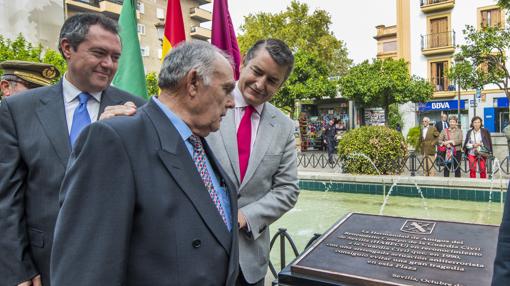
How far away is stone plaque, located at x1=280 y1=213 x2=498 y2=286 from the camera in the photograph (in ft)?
7.20

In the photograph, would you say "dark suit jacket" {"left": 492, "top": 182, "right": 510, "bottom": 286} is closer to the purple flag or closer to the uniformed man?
the purple flag

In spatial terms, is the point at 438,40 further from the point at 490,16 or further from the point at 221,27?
the point at 221,27

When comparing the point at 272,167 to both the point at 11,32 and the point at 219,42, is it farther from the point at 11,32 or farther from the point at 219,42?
the point at 11,32

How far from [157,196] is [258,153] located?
1.05 m

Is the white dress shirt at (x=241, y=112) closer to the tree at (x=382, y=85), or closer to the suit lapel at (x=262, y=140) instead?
the suit lapel at (x=262, y=140)

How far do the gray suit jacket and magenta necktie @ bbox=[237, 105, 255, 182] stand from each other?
0.14ft

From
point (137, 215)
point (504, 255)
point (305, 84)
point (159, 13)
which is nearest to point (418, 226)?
point (504, 255)

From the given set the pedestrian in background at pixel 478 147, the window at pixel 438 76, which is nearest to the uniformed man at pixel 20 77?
the pedestrian in background at pixel 478 147

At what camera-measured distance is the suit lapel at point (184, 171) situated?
1.33 meters

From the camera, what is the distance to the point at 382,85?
22.0 m

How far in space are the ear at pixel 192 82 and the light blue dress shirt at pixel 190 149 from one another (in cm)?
10

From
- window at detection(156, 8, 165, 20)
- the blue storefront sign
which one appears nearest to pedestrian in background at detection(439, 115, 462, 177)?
the blue storefront sign

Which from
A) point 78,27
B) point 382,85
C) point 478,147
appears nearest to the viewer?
point 78,27

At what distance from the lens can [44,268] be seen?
188cm
